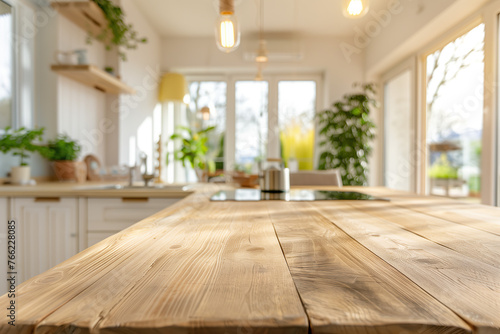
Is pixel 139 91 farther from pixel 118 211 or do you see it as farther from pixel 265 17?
pixel 118 211

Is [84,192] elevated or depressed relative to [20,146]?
depressed

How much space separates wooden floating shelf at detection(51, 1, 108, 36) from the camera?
2826 millimetres

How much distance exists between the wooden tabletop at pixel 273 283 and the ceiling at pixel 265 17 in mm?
4107

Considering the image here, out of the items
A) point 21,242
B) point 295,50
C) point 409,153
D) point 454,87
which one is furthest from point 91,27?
point 409,153

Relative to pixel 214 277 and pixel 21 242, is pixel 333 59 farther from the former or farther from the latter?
pixel 214 277

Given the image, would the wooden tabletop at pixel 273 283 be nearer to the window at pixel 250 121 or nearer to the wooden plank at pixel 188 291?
the wooden plank at pixel 188 291

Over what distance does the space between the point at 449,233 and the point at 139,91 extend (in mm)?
4462

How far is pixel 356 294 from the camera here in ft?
1.35

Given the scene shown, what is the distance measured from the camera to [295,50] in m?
5.39

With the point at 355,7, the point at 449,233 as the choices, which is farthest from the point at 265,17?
the point at 449,233

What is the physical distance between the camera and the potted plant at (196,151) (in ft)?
18.6

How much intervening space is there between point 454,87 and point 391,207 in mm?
2924

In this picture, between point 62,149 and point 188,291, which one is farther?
point 62,149

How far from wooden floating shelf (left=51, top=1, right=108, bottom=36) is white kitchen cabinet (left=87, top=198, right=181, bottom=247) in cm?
156
